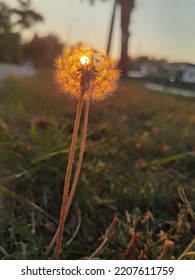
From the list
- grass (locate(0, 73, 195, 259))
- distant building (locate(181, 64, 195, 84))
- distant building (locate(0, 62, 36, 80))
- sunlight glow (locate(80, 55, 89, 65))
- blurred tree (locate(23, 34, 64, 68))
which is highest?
blurred tree (locate(23, 34, 64, 68))

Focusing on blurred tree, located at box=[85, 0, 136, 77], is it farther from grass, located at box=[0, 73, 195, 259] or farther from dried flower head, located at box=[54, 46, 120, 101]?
dried flower head, located at box=[54, 46, 120, 101]

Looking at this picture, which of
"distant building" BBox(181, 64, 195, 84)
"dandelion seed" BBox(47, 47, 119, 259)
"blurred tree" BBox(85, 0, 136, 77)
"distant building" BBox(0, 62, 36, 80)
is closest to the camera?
"dandelion seed" BBox(47, 47, 119, 259)

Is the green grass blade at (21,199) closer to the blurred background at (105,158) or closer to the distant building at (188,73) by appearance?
the blurred background at (105,158)

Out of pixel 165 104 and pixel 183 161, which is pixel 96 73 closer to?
pixel 183 161

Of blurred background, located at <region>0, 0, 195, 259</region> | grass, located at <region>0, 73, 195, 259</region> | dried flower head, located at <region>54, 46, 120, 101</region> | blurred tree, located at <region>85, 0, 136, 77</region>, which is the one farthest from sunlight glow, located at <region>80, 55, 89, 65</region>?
blurred tree, located at <region>85, 0, 136, 77</region>

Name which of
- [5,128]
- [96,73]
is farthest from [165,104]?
[96,73]

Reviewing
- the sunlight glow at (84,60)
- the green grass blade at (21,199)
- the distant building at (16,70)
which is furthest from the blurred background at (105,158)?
the distant building at (16,70)

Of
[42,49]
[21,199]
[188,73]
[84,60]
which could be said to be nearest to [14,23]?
[42,49]
